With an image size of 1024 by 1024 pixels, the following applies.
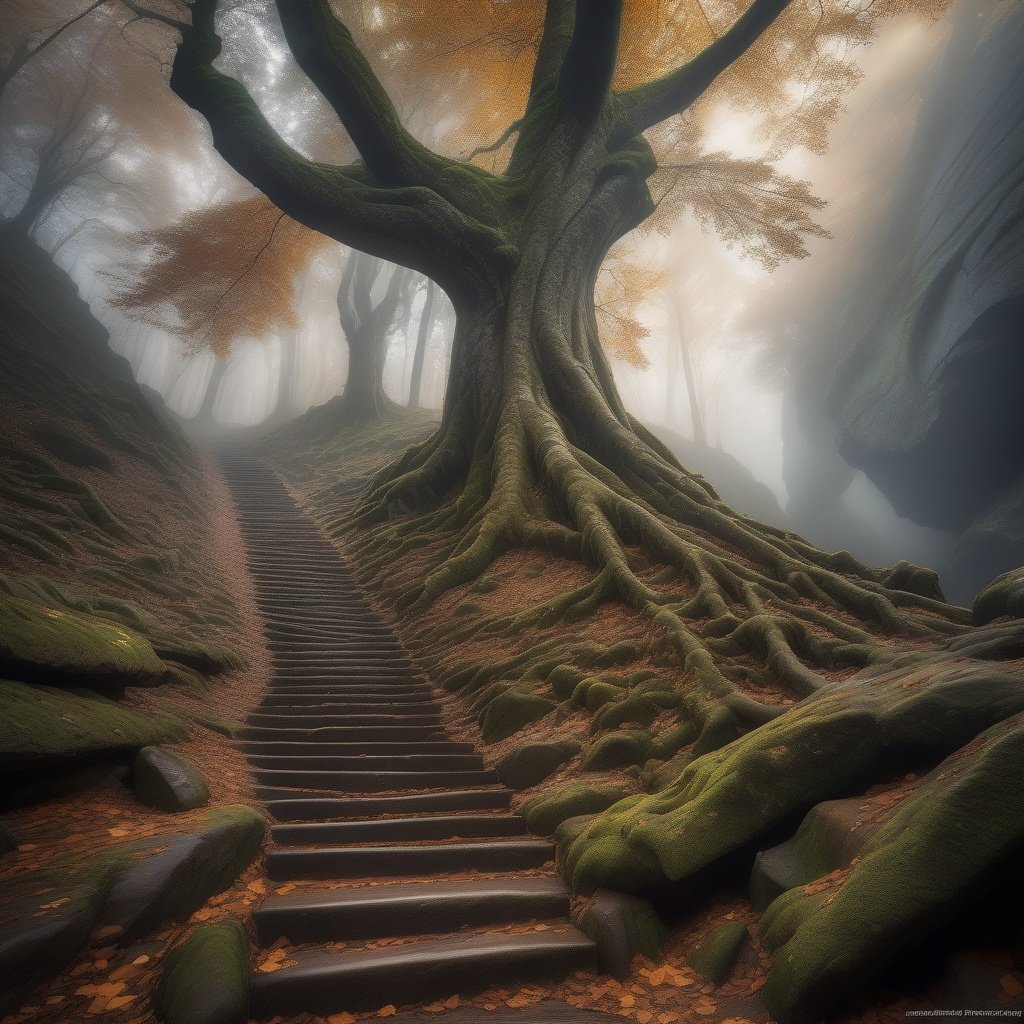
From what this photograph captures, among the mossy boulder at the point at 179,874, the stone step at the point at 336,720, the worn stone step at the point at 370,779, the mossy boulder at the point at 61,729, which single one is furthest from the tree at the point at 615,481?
the mossy boulder at the point at 61,729

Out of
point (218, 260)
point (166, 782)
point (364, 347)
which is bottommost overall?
point (166, 782)

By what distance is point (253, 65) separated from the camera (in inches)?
745

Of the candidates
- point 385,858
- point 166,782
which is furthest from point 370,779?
point 166,782

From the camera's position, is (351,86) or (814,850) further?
(351,86)

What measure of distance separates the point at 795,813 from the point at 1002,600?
8.89 ft

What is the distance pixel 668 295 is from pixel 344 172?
1156 inches

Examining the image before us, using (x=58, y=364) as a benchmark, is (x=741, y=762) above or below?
below

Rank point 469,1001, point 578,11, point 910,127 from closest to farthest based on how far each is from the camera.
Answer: point 469,1001 → point 578,11 → point 910,127

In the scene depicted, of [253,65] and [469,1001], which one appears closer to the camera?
[469,1001]

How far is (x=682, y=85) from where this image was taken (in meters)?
9.35

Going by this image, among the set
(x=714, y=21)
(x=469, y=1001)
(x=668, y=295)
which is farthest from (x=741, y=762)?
(x=668, y=295)

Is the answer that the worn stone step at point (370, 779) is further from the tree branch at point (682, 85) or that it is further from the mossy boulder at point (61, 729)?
the tree branch at point (682, 85)

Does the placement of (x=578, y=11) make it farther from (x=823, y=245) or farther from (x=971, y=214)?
(x=823, y=245)

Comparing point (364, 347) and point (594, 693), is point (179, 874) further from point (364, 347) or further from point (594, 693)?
point (364, 347)
